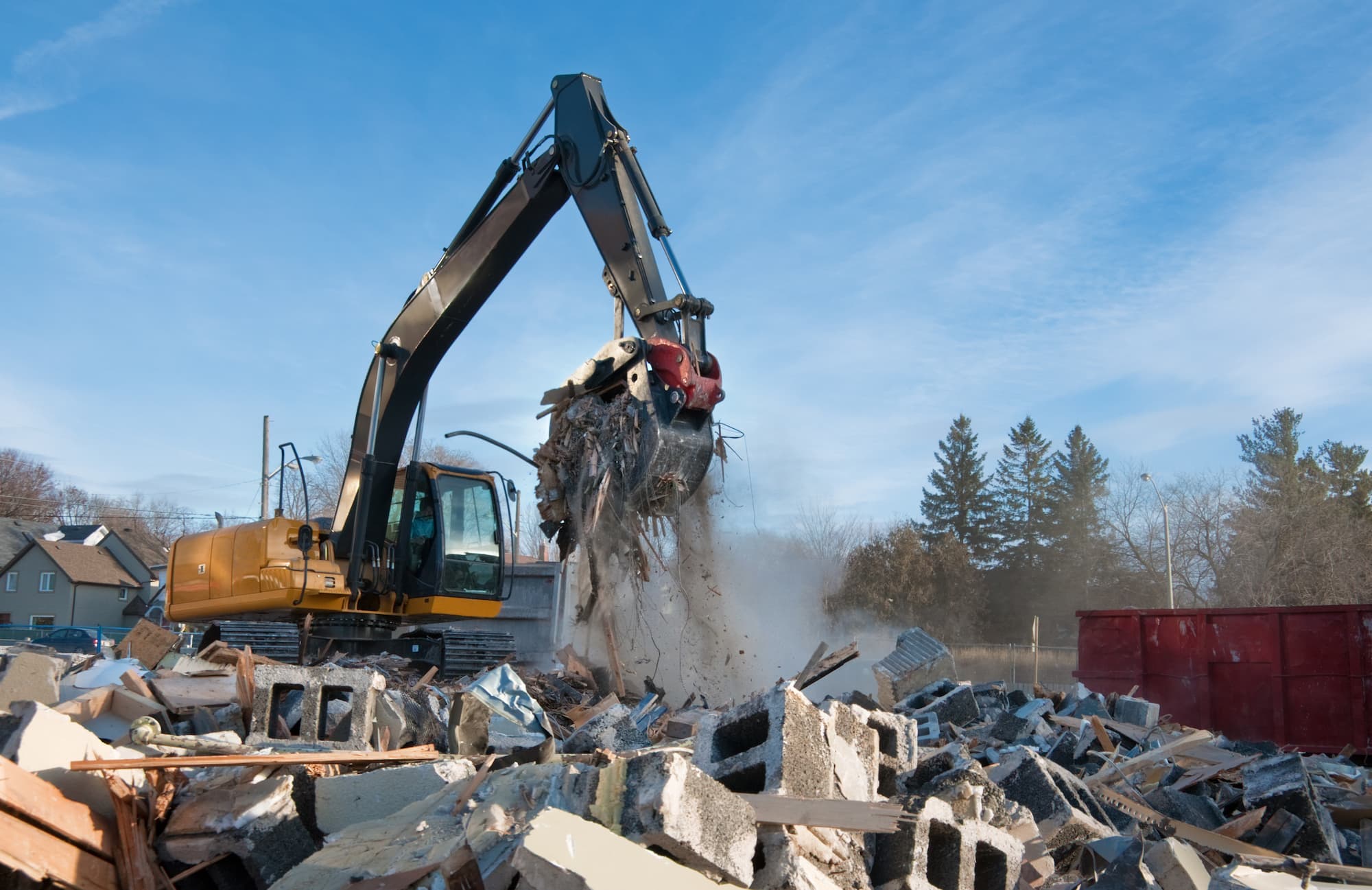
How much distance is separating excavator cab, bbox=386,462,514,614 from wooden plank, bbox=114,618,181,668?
2318 millimetres

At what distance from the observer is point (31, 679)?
5656 mm

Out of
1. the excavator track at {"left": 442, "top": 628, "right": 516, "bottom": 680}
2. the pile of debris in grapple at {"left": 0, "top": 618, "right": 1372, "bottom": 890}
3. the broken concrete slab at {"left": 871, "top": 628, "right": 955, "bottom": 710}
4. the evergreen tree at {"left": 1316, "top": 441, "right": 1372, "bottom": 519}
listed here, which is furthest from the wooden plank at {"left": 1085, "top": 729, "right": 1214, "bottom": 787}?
the evergreen tree at {"left": 1316, "top": 441, "right": 1372, "bottom": 519}

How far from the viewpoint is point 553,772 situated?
357cm

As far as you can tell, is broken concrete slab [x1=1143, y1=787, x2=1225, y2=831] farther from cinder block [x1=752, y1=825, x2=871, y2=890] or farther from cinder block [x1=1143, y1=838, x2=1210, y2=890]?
cinder block [x1=752, y1=825, x2=871, y2=890]

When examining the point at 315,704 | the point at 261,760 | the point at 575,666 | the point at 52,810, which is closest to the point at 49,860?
the point at 52,810

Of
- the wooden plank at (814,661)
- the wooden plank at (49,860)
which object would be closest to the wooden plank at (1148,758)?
the wooden plank at (814,661)

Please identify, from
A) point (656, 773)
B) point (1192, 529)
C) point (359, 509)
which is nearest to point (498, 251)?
point (359, 509)

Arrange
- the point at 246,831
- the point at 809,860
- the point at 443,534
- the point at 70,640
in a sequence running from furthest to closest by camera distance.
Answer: the point at 70,640
the point at 443,534
the point at 246,831
the point at 809,860

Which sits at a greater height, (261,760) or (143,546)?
(143,546)

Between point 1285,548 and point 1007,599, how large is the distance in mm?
10488

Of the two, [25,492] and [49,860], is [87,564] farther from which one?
[49,860]

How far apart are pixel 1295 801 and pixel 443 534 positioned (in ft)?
24.1

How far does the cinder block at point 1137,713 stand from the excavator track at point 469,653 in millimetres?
6334

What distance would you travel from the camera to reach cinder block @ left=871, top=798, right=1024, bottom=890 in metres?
3.79
